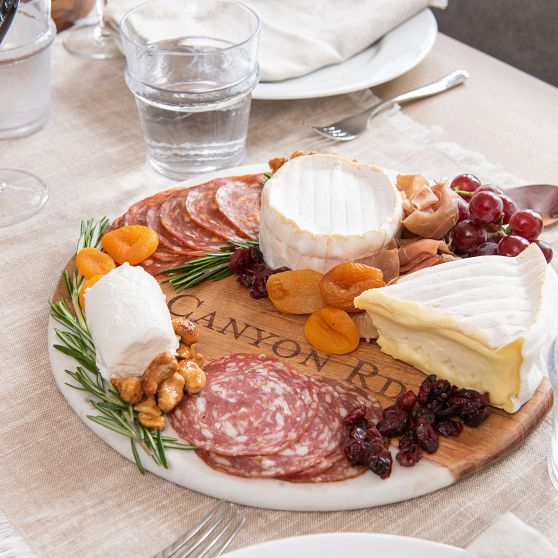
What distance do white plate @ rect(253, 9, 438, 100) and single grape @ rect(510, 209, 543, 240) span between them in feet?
2.89

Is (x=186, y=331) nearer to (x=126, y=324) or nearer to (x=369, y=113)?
(x=126, y=324)

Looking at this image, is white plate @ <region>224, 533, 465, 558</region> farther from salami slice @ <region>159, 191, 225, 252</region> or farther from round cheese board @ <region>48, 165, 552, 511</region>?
salami slice @ <region>159, 191, 225, 252</region>

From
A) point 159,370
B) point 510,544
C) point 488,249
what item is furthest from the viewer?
point 488,249

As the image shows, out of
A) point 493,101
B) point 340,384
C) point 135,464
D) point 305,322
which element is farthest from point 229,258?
point 493,101

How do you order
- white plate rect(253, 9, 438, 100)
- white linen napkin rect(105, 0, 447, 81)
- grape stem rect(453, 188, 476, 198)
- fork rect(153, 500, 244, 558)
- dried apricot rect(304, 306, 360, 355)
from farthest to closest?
white linen napkin rect(105, 0, 447, 81), white plate rect(253, 9, 438, 100), grape stem rect(453, 188, 476, 198), dried apricot rect(304, 306, 360, 355), fork rect(153, 500, 244, 558)

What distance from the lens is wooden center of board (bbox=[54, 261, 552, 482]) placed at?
5.65 feet

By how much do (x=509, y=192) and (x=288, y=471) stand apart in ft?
4.07

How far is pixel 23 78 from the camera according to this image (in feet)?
8.73

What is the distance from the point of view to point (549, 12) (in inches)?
158

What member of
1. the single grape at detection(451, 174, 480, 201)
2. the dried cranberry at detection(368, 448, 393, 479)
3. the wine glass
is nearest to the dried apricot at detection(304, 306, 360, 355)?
the dried cranberry at detection(368, 448, 393, 479)

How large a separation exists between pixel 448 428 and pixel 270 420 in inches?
14.5

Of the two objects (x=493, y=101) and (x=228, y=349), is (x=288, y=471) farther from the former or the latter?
(x=493, y=101)

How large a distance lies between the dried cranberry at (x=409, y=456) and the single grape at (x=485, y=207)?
0.73m

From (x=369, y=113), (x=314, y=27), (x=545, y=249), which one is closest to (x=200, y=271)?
(x=545, y=249)
